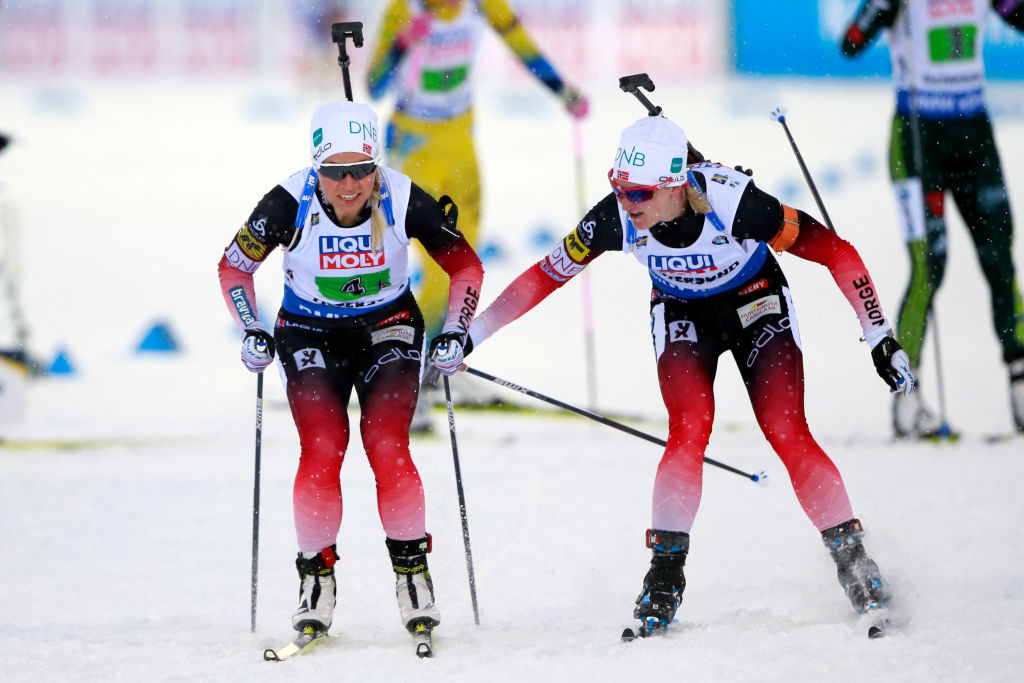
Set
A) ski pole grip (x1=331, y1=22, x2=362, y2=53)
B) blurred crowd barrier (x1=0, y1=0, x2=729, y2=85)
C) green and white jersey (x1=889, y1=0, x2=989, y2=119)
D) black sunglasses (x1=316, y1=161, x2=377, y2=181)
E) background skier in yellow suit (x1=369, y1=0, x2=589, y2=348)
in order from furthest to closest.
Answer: blurred crowd barrier (x1=0, y1=0, x2=729, y2=85) → background skier in yellow suit (x1=369, y1=0, x2=589, y2=348) → green and white jersey (x1=889, y1=0, x2=989, y2=119) → ski pole grip (x1=331, y1=22, x2=362, y2=53) → black sunglasses (x1=316, y1=161, x2=377, y2=181)

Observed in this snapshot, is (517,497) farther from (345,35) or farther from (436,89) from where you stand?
(436,89)

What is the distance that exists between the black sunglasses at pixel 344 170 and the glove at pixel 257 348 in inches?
23.1

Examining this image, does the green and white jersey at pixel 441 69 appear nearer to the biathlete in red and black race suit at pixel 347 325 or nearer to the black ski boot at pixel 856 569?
the biathlete in red and black race suit at pixel 347 325

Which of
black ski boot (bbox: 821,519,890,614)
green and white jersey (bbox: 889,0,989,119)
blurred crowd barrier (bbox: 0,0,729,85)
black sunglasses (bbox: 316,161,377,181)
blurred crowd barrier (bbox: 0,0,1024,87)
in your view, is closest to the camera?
black sunglasses (bbox: 316,161,377,181)

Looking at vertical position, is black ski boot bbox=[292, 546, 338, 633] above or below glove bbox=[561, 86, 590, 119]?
below

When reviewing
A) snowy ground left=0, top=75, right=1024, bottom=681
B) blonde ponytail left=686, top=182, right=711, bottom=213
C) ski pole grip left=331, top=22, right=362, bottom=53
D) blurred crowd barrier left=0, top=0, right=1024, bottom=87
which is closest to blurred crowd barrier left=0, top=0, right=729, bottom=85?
blurred crowd barrier left=0, top=0, right=1024, bottom=87

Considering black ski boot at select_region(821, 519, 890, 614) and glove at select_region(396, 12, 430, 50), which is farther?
glove at select_region(396, 12, 430, 50)

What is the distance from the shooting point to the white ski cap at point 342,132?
4.13 metres

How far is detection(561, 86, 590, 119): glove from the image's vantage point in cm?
776

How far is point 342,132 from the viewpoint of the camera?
13.6ft

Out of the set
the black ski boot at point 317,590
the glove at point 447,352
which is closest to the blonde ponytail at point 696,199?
the glove at point 447,352

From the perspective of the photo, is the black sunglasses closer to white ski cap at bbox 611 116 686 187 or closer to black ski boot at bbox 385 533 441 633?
white ski cap at bbox 611 116 686 187

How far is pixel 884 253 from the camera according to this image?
13219 mm

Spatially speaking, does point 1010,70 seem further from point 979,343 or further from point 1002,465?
point 1002,465
